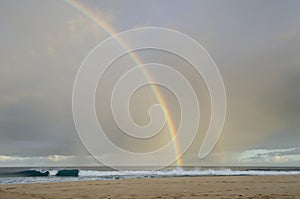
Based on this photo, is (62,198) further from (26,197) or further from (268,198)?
(268,198)

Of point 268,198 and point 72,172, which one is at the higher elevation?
point 72,172

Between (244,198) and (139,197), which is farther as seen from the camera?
(139,197)

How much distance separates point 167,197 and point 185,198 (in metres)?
0.94

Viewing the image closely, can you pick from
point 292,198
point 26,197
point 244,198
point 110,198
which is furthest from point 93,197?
point 292,198

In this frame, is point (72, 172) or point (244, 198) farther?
point (72, 172)

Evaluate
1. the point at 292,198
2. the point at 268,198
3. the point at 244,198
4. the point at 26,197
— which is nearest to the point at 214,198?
the point at 244,198

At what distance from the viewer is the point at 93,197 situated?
16.5 meters

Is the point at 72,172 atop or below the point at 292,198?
atop

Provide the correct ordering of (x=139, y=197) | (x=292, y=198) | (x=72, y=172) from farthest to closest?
(x=72, y=172) < (x=139, y=197) < (x=292, y=198)

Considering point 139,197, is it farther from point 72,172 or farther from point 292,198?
point 72,172

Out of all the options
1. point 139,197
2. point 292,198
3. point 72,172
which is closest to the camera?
point 292,198

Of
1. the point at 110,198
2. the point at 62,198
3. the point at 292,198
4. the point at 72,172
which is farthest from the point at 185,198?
the point at 72,172

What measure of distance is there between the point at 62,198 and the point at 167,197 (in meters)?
5.15

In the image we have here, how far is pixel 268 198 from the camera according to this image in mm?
15500
